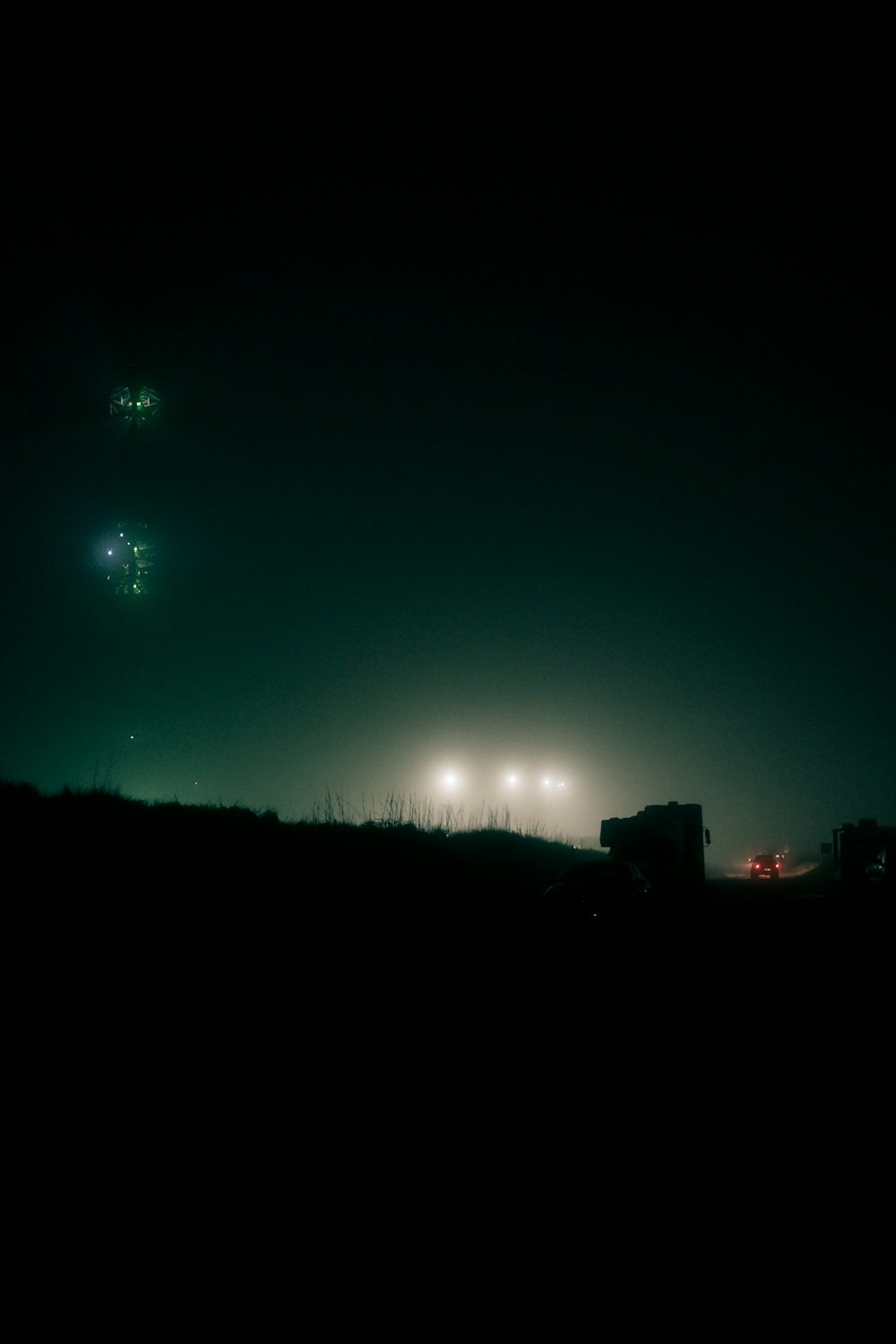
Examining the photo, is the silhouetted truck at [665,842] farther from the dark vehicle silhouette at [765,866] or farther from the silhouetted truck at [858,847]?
the dark vehicle silhouette at [765,866]

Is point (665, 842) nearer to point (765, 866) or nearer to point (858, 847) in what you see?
point (858, 847)

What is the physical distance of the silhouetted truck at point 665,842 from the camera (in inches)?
1142

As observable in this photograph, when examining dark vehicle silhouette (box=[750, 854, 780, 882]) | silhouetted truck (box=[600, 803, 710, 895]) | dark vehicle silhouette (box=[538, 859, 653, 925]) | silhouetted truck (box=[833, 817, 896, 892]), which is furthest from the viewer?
dark vehicle silhouette (box=[750, 854, 780, 882])

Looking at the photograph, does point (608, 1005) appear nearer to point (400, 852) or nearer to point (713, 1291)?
point (713, 1291)

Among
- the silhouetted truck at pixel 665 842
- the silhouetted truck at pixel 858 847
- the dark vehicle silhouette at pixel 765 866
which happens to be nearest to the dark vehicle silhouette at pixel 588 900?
the silhouetted truck at pixel 665 842

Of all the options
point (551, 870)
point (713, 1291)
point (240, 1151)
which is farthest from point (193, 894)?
point (551, 870)

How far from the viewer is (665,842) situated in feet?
95.4

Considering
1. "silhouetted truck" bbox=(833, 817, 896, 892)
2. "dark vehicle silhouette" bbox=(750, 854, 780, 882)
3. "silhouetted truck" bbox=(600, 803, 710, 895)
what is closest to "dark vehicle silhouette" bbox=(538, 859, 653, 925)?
"silhouetted truck" bbox=(600, 803, 710, 895)

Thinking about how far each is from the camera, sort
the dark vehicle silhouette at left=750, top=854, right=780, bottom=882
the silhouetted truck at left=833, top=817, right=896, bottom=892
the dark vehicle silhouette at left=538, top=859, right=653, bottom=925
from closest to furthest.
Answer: the dark vehicle silhouette at left=538, top=859, right=653, bottom=925 < the silhouetted truck at left=833, top=817, right=896, bottom=892 < the dark vehicle silhouette at left=750, top=854, right=780, bottom=882

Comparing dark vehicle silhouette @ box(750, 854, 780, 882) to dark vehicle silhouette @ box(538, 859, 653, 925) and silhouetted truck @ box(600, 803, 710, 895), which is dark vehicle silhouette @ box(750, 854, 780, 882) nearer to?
silhouetted truck @ box(600, 803, 710, 895)

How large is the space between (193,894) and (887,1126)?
1019 cm

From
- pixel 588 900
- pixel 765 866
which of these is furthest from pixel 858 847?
pixel 765 866

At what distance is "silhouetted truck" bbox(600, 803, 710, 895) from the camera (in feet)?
95.2

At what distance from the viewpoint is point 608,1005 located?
8805 millimetres
